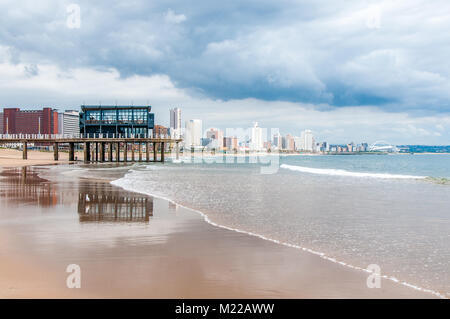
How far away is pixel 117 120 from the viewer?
Result: 219ft

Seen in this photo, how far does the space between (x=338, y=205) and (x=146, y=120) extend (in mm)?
55166

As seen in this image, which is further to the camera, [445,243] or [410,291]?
[445,243]

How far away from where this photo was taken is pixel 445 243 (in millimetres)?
8430

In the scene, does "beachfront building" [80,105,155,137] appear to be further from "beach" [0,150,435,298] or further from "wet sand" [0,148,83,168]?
"beach" [0,150,435,298]

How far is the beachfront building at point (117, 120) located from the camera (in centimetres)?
6581

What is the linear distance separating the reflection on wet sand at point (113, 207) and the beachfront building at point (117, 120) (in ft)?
164

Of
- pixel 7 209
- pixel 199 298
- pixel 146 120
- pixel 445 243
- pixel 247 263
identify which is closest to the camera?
pixel 199 298

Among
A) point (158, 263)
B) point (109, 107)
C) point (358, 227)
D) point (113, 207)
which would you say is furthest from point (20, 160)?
point (158, 263)

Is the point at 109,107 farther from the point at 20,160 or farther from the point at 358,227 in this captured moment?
the point at 358,227

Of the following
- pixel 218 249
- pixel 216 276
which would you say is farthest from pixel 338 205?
pixel 216 276

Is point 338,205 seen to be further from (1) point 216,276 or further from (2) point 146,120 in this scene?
(2) point 146,120

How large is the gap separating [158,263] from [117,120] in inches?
2513

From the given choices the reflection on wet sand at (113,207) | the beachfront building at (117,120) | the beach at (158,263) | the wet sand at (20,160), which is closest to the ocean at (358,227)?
the beach at (158,263)

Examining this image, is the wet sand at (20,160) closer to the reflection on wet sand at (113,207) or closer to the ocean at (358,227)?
the reflection on wet sand at (113,207)
